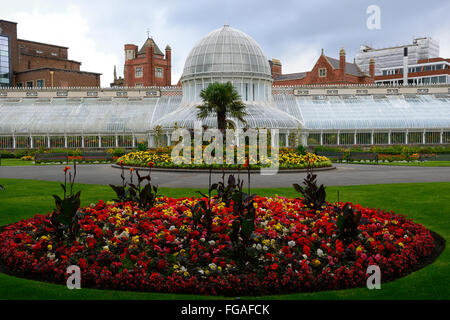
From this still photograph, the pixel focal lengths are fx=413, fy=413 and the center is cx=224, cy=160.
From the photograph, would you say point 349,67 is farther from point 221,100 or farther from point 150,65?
point 221,100

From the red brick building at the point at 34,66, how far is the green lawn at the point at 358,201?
214ft

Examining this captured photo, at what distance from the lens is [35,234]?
8.32 meters

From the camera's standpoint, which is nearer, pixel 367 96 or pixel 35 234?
pixel 35 234

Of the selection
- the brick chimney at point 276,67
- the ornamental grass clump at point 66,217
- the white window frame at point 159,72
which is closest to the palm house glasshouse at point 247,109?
the white window frame at point 159,72

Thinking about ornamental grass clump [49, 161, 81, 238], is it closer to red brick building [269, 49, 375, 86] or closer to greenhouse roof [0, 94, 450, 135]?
greenhouse roof [0, 94, 450, 135]

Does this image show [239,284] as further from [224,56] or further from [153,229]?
[224,56]

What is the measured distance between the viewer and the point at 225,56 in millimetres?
50750

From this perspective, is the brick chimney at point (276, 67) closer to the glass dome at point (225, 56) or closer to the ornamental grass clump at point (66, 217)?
the glass dome at point (225, 56)

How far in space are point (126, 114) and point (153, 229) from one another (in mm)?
46805

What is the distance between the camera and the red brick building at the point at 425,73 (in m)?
89.4

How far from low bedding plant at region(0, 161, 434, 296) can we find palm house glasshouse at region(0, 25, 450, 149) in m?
38.0
